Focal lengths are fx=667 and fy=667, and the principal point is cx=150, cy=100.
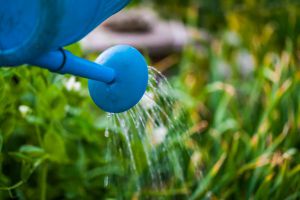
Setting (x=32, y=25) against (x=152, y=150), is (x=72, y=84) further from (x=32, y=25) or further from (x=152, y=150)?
(x=32, y=25)

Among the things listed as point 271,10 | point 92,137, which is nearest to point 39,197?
point 92,137

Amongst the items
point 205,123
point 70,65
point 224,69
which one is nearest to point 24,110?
point 70,65

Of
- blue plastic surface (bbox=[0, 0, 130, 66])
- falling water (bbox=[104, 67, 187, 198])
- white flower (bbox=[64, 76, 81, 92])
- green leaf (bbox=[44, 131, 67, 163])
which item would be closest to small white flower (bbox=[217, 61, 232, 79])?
falling water (bbox=[104, 67, 187, 198])

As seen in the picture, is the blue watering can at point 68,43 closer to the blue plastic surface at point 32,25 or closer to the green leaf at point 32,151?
the blue plastic surface at point 32,25

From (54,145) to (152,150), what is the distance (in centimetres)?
41

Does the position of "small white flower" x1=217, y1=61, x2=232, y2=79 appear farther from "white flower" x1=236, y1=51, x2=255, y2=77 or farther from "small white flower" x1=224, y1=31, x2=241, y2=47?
"small white flower" x1=224, y1=31, x2=241, y2=47

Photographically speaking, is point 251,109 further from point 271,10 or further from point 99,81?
point 99,81

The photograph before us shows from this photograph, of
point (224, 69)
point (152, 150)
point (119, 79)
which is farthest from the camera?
point (224, 69)

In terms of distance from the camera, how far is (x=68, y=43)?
1194 millimetres

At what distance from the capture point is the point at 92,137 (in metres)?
2.11

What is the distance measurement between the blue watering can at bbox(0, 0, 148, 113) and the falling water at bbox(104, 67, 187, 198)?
18.7 inches

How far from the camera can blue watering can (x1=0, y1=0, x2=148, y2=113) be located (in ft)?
3.56

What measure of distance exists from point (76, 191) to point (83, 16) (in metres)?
0.96

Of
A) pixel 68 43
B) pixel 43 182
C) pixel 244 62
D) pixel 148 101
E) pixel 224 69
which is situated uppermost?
A: pixel 68 43
